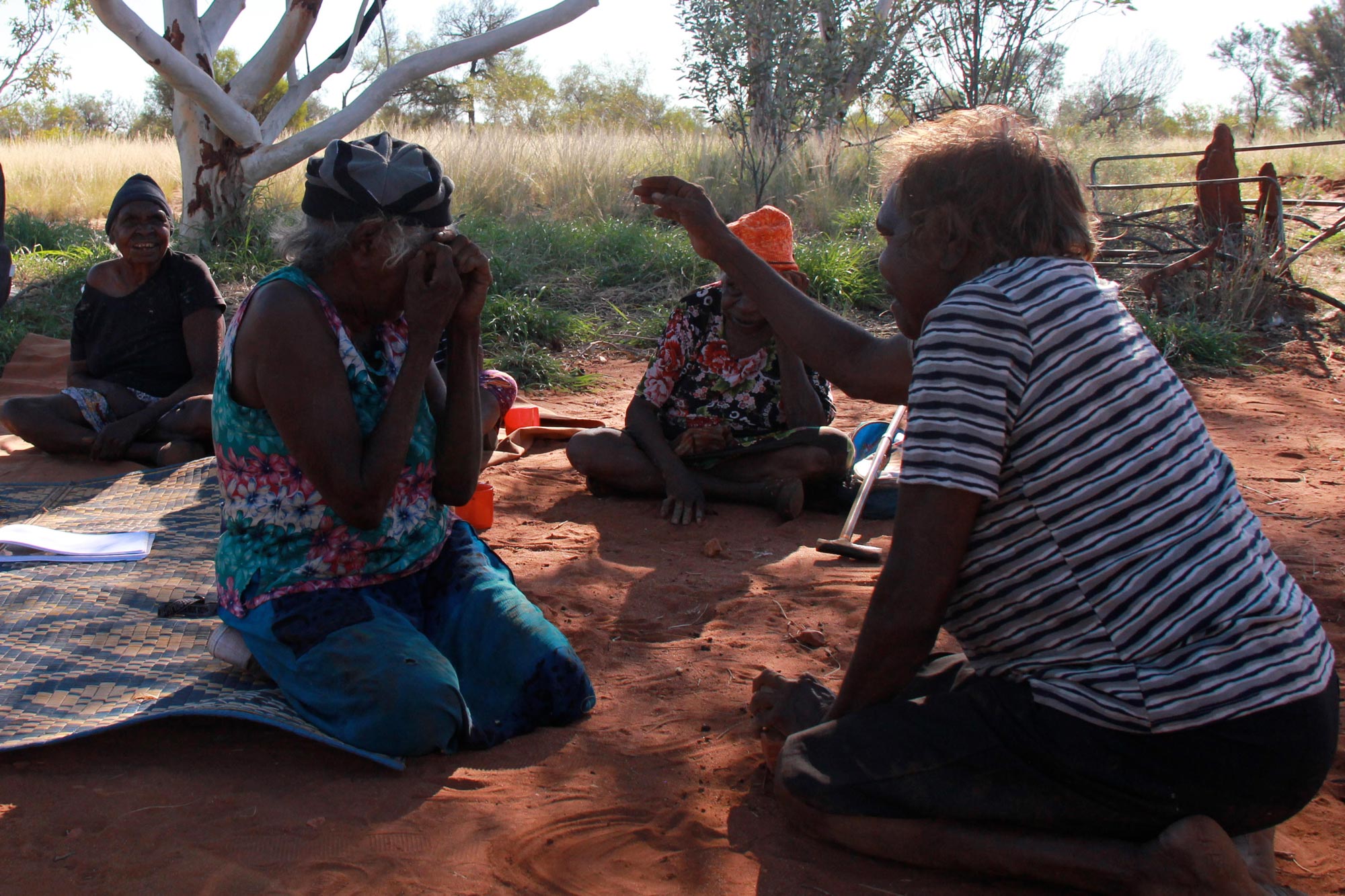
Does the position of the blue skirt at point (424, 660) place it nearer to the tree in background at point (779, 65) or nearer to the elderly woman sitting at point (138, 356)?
the elderly woman sitting at point (138, 356)

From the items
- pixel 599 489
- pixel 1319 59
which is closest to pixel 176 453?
pixel 599 489

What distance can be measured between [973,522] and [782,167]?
10608 millimetres

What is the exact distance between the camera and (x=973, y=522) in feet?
5.82

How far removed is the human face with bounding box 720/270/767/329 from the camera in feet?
13.8

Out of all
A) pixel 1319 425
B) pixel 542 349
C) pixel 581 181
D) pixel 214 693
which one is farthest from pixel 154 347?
pixel 581 181

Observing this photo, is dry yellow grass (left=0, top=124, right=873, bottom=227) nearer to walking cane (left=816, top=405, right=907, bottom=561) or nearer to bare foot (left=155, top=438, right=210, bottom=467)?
bare foot (left=155, top=438, right=210, bottom=467)

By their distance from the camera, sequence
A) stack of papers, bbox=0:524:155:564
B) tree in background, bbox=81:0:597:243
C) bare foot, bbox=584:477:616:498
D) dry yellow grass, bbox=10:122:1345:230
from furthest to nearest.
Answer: dry yellow grass, bbox=10:122:1345:230, tree in background, bbox=81:0:597:243, bare foot, bbox=584:477:616:498, stack of papers, bbox=0:524:155:564

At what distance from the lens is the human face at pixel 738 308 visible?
13.8 ft

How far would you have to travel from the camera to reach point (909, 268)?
193 cm

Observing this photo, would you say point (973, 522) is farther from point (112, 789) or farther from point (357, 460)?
point (112, 789)

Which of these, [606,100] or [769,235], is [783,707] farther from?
[606,100]

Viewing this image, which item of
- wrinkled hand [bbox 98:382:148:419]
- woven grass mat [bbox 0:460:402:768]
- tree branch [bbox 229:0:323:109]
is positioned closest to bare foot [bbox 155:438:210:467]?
wrinkled hand [bbox 98:382:148:419]

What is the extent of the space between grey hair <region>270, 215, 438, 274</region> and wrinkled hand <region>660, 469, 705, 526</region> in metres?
2.02

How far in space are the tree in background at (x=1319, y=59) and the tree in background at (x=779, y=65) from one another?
2261 cm
